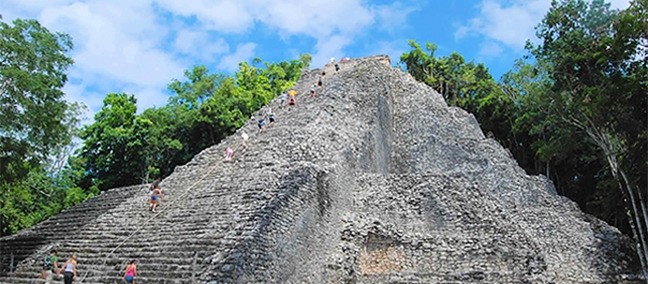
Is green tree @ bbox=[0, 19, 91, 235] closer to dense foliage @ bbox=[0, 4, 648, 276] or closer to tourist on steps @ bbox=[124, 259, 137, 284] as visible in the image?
dense foliage @ bbox=[0, 4, 648, 276]

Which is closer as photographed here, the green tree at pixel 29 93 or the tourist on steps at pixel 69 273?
the tourist on steps at pixel 69 273

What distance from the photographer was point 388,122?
68.8 ft

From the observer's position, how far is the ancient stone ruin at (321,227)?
32.9 feet

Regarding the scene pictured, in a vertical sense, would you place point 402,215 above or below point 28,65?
below

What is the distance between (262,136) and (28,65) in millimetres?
6195

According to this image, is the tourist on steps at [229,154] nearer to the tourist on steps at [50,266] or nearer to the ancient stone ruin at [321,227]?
the ancient stone ruin at [321,227]

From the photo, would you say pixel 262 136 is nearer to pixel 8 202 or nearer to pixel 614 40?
pixel 614 40

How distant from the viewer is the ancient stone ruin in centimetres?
1002

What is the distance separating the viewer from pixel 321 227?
11727 millimetres

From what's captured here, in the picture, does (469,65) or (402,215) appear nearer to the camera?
(402,215)

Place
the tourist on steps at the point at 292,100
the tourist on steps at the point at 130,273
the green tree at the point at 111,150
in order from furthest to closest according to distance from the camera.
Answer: the green tree at the point at 111,150 → the tourist on steps at the point at 292,100 → the tourist on steps at the point at 130,273

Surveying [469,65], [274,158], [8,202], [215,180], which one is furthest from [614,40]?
[8,202]

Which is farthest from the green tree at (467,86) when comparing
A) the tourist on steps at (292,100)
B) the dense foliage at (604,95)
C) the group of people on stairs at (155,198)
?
the group of people on stairs at (155,198)

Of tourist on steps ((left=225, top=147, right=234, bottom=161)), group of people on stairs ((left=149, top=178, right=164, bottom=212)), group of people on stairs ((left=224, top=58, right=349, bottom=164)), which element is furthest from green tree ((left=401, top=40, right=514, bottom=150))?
group of people on stairs ((left=149, top=178, right=164, bottom=212))
